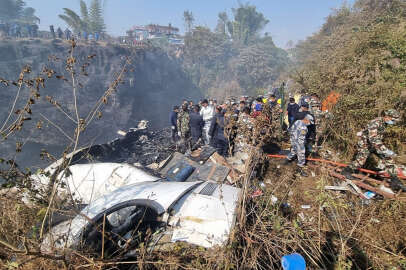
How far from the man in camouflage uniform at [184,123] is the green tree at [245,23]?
42.1 meters

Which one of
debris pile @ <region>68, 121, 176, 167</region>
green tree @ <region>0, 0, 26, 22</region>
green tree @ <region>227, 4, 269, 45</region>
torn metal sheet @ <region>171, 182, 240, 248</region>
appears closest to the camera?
torn metal sheet @ <region>171, 182, 240, 248</region>

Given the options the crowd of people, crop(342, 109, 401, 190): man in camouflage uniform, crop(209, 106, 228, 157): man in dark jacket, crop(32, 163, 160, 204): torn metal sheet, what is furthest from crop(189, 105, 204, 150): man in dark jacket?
crop(342, 109, 401, 190): man in camouflage uniform

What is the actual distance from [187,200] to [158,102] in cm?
2617

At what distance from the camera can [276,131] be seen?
6402 mm

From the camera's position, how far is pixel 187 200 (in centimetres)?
275

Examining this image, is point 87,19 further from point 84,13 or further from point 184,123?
point 184,123

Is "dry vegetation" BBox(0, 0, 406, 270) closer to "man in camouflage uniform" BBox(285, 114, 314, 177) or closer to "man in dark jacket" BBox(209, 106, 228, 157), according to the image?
"man in camouflage uniform" BBox(285, 114, 314, 177)

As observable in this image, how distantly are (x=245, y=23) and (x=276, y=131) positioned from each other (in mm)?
44596

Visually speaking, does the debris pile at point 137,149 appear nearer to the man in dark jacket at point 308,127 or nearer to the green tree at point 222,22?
the man in dark jacket at point 308,127

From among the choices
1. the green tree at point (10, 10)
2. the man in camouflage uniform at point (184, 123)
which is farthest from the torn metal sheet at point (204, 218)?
the green tree at point (10, 10)

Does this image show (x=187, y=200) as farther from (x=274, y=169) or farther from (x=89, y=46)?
(x=89, y=46)

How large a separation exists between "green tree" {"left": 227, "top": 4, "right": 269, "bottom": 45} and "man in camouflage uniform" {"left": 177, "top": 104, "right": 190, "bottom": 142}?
1657 inches

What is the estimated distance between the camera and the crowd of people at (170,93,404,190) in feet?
12.5

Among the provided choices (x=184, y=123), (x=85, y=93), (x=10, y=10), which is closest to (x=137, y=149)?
(x=184, y=123)
